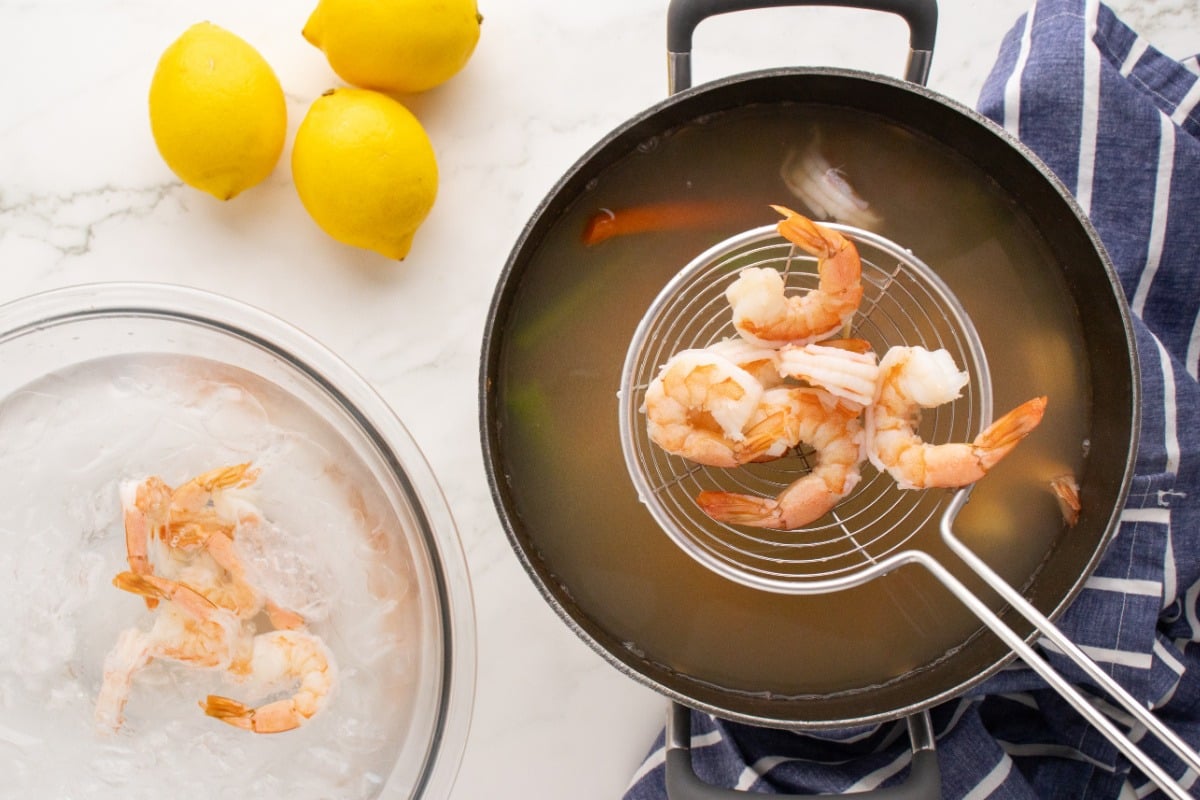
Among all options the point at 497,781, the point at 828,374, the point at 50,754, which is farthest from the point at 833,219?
the point at 50,754

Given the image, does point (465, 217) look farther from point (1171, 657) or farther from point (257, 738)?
point (1171, 657)

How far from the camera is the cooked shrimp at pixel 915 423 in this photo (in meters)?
0.76

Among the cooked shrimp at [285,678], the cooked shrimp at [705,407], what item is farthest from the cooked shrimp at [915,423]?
the cooked shrimp at [285,678]

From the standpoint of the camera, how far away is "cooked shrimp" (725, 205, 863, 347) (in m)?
0.78

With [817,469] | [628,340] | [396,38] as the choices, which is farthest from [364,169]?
[817,469]

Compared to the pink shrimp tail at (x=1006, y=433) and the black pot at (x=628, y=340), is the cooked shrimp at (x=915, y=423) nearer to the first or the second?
the pink shrimp tail at (x=1006, y=433)

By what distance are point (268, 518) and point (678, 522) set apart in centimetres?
42

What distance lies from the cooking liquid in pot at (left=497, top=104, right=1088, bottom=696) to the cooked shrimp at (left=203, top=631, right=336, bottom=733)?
24cm

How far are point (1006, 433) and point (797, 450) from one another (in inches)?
8.5

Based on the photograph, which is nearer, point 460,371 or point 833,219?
point 833,219

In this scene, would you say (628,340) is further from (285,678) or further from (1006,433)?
(285,678)

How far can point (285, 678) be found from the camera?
3.12 feet

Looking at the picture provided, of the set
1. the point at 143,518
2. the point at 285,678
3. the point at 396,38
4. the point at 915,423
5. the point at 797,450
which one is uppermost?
the point at 396,38

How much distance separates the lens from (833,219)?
3.09 feet
